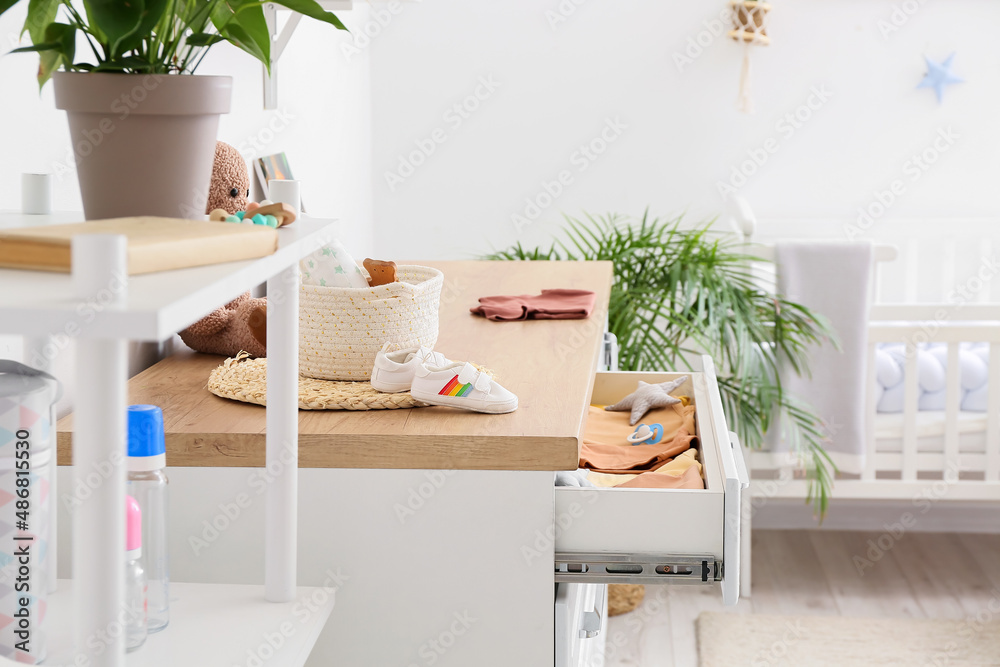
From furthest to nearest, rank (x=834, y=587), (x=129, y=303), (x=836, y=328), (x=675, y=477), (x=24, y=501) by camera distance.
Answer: (x=834, y=587) < (x=836, y=328) < (x=675, y=477) < (x=24, y=501) < (x=129, y=303)

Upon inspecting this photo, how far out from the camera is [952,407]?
91.7 inches

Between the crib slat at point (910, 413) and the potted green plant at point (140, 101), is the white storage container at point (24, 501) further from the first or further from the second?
the crib slat at point (910, 413)

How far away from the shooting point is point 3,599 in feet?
2.11

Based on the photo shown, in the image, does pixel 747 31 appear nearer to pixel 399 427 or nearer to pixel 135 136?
pixel 399 427

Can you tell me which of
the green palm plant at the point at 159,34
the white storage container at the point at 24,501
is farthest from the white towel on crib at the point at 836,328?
the white storage container at the point at 24,501

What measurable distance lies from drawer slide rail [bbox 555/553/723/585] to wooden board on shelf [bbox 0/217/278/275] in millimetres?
503

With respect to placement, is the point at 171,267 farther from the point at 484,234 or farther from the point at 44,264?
the point at 484,234

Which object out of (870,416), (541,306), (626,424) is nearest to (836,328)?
(870,416)

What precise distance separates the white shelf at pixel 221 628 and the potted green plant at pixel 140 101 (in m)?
0.32

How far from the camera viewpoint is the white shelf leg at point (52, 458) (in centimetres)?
67

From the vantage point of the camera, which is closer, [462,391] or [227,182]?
[462,391]

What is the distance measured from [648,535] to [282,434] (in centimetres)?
38

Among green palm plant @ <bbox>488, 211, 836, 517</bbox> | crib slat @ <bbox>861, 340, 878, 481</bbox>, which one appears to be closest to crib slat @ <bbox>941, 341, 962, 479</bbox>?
crib slat @ <bbox>861, 340, 878, 481</bbox>

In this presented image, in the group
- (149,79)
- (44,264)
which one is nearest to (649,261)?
(149,79)
